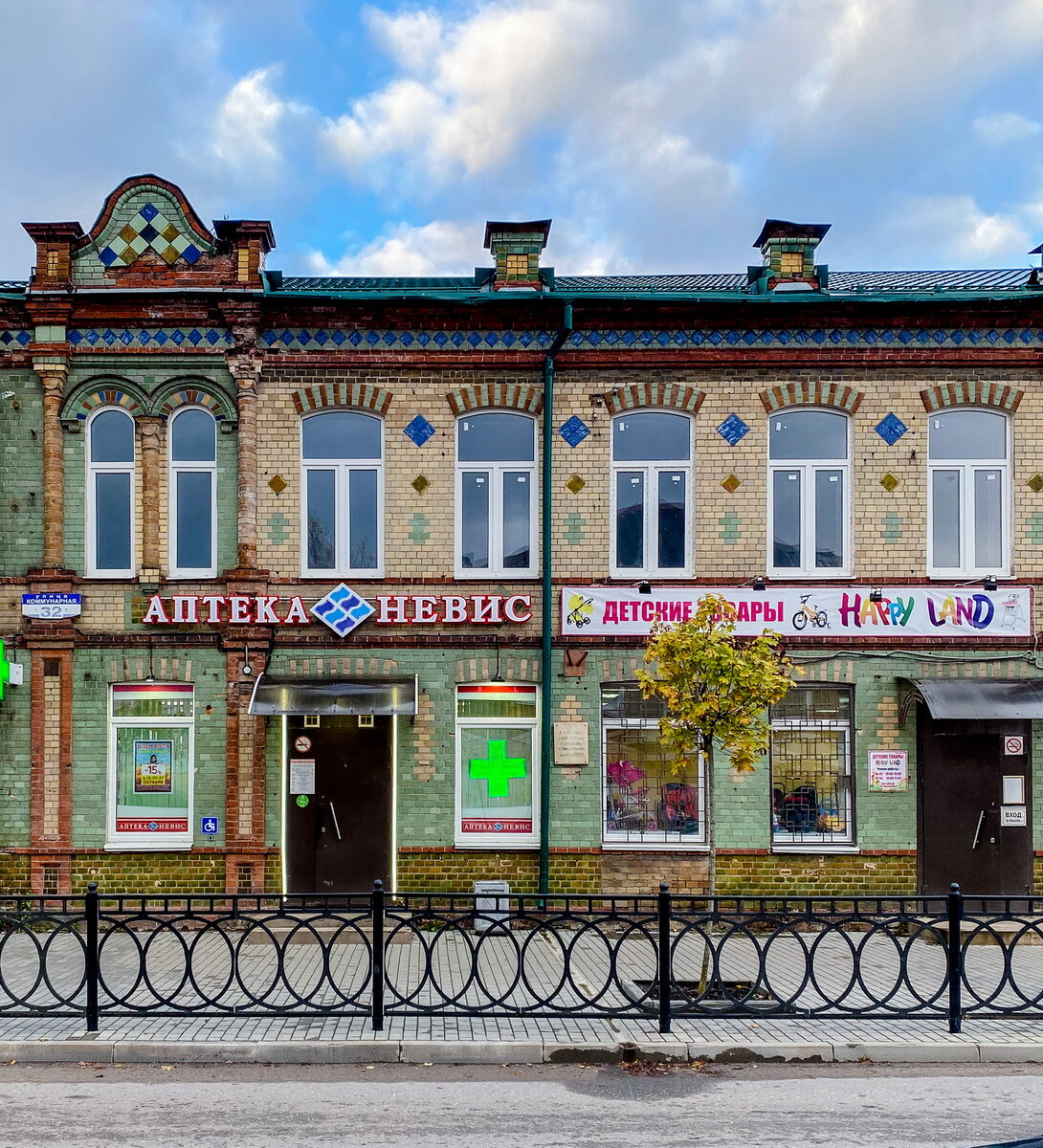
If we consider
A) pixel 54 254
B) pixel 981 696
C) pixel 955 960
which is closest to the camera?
pixel 955 960

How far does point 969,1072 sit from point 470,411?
29.8 ft

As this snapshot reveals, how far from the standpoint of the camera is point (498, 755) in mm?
13195

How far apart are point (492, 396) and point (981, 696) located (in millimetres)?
7062

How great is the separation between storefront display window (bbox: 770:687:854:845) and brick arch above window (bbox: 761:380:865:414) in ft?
12.0

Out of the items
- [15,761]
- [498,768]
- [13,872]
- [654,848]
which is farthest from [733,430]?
[13,872]

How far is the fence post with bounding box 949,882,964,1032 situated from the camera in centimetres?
841

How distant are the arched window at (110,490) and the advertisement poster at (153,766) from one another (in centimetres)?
230

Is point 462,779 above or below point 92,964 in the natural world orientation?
above

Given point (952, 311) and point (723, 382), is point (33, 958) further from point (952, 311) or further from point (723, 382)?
point (952, 311)

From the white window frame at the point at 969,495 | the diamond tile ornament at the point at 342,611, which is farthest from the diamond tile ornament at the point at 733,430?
the diamond tile ornament at the point at 342,611

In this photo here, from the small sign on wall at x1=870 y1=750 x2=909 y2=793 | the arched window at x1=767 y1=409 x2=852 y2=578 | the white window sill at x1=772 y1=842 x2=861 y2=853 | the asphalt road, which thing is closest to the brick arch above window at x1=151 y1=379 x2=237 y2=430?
the arched window at x1=767 y1=409 x2=852 y2=578

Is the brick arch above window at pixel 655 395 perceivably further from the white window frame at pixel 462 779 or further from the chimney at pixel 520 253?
the white window frame at pixel 462 779

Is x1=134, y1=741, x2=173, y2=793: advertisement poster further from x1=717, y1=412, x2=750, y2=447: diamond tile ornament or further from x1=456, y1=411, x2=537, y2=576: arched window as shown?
x1=717, y1=412, x2=750, y2=447: diamond tile ornament

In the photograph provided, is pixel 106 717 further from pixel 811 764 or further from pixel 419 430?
pixel 811 764
